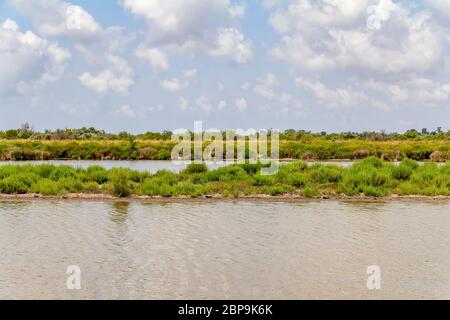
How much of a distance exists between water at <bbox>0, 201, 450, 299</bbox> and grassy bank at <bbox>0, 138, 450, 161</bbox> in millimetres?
24965

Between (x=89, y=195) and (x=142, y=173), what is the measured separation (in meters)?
3.04

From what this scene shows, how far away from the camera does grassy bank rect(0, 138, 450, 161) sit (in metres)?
41.4

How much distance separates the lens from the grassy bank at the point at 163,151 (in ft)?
136

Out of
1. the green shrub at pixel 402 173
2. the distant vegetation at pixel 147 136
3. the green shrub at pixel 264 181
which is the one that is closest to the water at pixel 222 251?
the green shrub at pixel 264 181

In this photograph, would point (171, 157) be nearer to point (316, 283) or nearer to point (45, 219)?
→ point (45, 219)

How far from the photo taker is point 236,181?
836 inches

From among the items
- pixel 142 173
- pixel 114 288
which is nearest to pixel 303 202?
pixel 142 173

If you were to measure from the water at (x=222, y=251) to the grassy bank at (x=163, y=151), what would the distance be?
2496cm

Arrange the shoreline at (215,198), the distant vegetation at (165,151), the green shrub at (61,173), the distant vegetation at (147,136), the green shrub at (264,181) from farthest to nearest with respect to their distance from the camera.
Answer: the distant vegetation at (147,136) → the distant vegetation at (165,151) → the green shrub at (61,173) → the green shrub at (264,181) → the shoreline at (215,198)

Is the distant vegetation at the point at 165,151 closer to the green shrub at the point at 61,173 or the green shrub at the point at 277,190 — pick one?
the green shrub at the point at 61,173

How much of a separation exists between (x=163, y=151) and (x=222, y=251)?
1259 inches

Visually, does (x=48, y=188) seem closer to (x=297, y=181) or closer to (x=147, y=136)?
(x=297, y=181)

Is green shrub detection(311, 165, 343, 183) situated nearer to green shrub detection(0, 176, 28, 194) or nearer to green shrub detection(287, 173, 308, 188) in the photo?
green shrub detection(287, 173, 308, 188)

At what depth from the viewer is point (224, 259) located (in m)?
10.6
